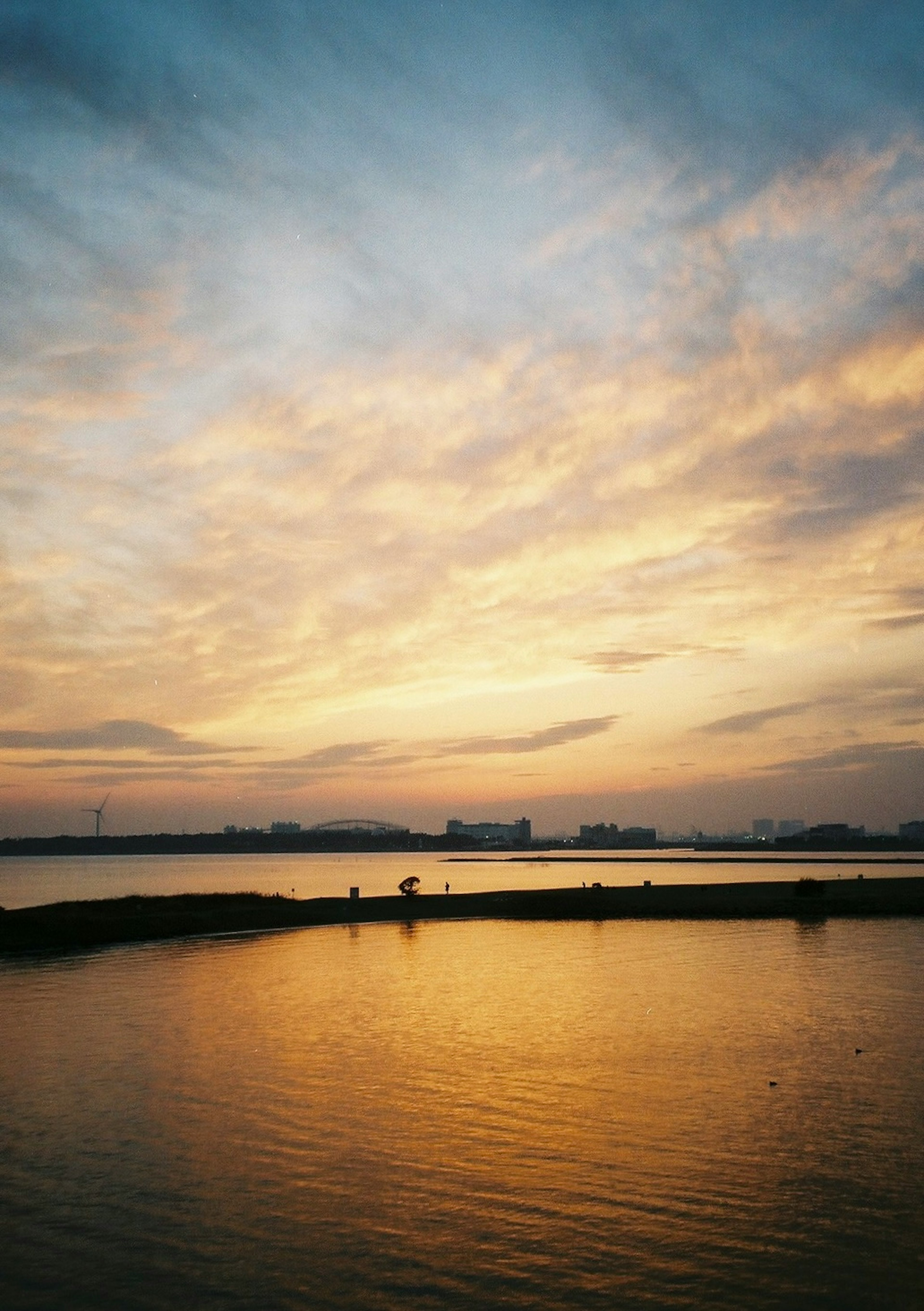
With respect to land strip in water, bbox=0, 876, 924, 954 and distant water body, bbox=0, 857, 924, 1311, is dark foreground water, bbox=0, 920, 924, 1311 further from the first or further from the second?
land strip in water, bbox=0, 876, 924, 954

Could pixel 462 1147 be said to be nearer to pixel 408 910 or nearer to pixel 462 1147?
pixel 462 1147

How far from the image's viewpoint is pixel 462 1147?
2180 centimetres

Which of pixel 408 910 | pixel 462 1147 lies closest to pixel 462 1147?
pixel 462 1147

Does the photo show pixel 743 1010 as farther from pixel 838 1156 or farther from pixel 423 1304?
pixel 423 1304

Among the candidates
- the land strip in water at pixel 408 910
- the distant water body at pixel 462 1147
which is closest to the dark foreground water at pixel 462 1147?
the distant water body at pixel 462 1147

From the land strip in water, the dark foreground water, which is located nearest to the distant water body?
the dark foreground water

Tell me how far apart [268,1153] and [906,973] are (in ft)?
120

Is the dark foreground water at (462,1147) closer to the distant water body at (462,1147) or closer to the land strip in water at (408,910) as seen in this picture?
the distant water body at (462,1147)

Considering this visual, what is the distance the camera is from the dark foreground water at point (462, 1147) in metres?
15.5

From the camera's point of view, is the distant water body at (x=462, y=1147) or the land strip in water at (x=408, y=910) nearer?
the distant water body at (x=462, y=1147)

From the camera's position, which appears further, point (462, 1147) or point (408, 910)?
point (408, 910)

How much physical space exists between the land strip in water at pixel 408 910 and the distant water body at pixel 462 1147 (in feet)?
65.1

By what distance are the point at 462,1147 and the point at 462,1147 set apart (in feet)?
0.11

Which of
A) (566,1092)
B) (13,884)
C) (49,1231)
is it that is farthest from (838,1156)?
(13,884)
